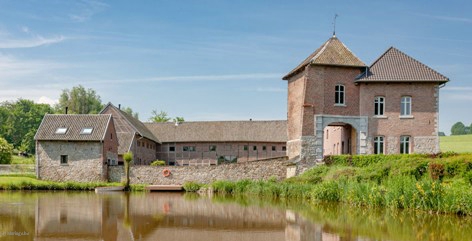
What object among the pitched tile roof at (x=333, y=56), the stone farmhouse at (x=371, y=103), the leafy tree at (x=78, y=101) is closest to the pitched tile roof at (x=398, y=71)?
the stone farmhouse at (x=371, y=103)

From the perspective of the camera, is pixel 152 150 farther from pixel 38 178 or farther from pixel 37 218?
pixel 37 218

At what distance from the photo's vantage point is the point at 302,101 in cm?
3312

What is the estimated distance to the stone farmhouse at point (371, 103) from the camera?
32312 mm

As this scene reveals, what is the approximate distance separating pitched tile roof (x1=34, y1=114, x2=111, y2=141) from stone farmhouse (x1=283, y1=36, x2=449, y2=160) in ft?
45.9

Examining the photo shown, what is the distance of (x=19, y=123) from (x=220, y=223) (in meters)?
69.9

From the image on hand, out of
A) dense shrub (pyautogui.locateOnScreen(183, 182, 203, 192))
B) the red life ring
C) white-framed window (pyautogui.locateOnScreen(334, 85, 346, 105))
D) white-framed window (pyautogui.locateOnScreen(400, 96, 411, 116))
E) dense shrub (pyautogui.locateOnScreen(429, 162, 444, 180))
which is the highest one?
white-framed window (pyautogui.locateOnScreen(334, 85, 346, 105))

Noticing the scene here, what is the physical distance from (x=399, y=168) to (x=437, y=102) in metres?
9.81

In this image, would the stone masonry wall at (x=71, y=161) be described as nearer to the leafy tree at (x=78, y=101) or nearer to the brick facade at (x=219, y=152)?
the brick facade at (x=219, y=152)

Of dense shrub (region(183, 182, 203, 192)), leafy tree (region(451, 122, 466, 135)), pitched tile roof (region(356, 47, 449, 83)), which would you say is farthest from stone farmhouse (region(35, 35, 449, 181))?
leafy tree (region(451, 122, 466, 135))

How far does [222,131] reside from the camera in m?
51.8

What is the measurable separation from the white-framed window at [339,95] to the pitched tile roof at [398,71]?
118cm

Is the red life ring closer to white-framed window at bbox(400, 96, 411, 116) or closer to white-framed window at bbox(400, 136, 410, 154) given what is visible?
white-framed window at bbox(400, 136, 410, 154)

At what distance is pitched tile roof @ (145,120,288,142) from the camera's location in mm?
50938

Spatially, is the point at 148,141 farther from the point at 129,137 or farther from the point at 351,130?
the point at 351,130
